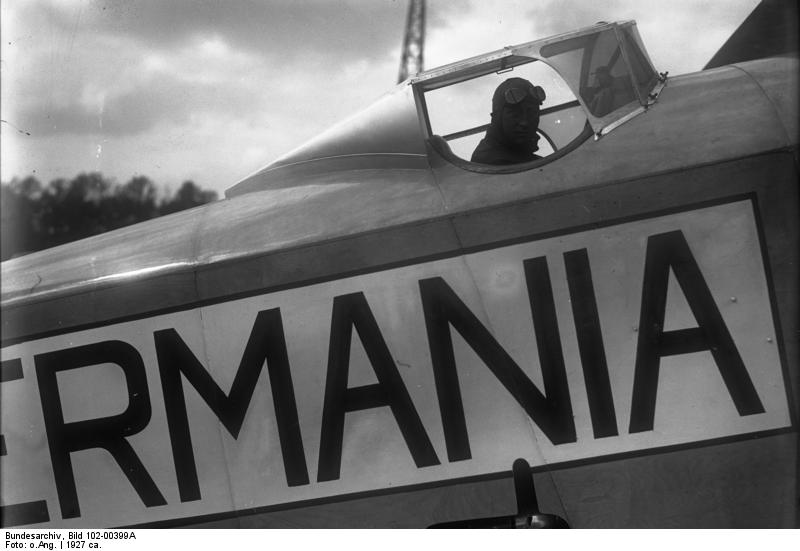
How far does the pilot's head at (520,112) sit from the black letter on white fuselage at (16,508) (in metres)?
1.88

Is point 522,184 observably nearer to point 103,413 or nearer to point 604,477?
point 604,477

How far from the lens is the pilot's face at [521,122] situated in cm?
255

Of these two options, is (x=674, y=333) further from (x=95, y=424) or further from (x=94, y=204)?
(x=94, y=204)

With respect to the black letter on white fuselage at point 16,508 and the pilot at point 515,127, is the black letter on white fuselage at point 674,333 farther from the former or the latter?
the black letter on white fuselage at point 16,508

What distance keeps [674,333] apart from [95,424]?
1.91m

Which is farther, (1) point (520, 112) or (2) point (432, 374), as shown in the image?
(1) point (520, 112)

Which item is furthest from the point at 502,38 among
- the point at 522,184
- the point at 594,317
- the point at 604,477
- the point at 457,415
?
the point at 604,477

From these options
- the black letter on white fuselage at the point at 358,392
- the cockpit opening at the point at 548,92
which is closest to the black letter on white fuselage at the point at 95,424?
the black letter on white fuselage at the point at 358,392

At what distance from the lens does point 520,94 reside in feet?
8.32

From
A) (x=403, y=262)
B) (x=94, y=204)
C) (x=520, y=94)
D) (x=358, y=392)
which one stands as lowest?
(x=358, y=392)

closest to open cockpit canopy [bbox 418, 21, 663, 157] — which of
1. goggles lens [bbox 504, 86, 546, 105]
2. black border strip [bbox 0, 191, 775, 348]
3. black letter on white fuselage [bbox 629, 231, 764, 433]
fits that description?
goggles lens [bbox 504, 86, 546, 105]

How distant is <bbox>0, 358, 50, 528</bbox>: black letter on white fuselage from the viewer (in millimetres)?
2580

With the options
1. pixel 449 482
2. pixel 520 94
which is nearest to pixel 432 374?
pixel 449 482

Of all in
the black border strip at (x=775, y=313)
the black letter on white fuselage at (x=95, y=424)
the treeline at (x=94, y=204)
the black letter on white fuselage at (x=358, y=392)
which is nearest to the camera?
the black border strip at (x=775, y=313)
